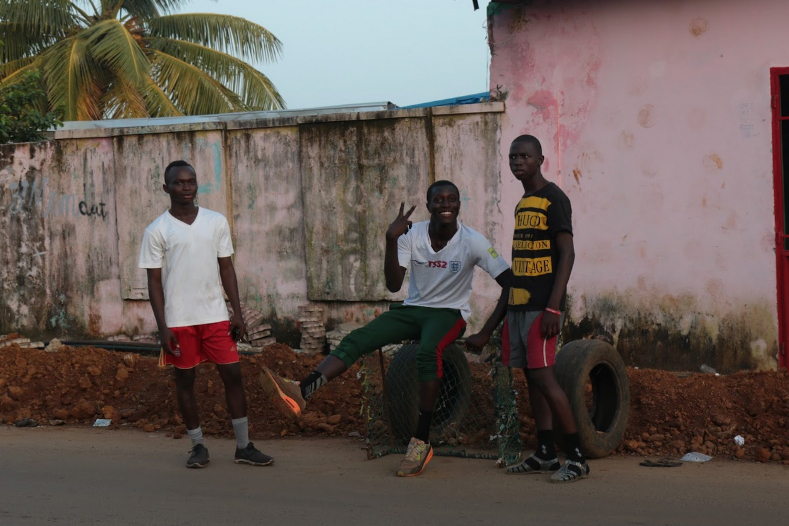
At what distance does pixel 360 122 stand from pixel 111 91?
990 centimetres

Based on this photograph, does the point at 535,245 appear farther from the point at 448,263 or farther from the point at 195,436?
the point at 195,436

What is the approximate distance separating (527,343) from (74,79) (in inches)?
577

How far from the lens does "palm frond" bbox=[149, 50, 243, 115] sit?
61.8 feet

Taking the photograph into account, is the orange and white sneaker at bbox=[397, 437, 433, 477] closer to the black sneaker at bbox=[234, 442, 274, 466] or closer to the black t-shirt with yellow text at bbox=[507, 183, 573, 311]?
the black sneaker at bbox=[234, 442, 274, 466]

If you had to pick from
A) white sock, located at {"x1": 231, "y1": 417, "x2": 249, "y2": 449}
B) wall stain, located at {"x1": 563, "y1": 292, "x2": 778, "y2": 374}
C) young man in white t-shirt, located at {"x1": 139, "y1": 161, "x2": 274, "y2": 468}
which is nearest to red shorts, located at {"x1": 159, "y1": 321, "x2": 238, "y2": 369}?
young man in white t-shirt, located at {"x1": 139, "y1": 161, "x2": 274, "y2": 468}

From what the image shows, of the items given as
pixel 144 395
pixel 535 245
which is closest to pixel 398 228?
pixel 535 245

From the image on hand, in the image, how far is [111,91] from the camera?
17938 millimetres

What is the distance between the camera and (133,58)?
17094 millimetres

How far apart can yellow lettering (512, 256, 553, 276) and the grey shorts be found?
0.22m

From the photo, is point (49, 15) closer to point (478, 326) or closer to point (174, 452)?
point (478, 326)

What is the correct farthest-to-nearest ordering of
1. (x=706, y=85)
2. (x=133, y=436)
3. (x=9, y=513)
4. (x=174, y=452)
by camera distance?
(x=706, y=85) < (x=133, y=436) < (x=174, y=452) < (x=9, y=513)

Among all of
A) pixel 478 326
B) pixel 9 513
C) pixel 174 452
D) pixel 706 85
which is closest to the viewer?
pixel 9 513

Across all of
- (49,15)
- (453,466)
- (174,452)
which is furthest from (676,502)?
(49,15)

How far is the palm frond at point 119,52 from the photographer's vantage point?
17.1 metres
